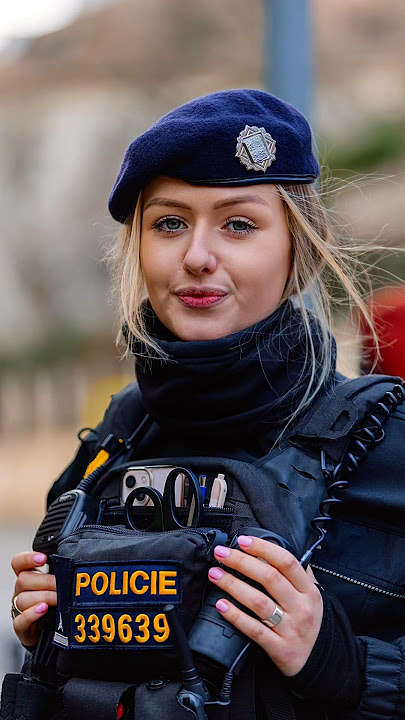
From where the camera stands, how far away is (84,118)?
62.0 ft

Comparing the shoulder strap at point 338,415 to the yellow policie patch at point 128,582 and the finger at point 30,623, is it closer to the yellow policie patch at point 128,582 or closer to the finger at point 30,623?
the yellow policie patch at point 128,582

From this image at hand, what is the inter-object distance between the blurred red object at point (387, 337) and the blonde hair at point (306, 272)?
12.3 inches

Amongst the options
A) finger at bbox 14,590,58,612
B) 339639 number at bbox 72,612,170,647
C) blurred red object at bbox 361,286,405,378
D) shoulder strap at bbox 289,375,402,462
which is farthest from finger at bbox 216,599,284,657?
blurred red object at bbox 361,286,405,378

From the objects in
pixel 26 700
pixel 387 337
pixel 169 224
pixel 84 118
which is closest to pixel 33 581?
pixel 26 700

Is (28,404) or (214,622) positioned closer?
(214,622)

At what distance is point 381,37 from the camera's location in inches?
764

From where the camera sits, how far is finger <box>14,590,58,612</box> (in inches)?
79.8

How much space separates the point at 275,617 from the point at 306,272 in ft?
2.43

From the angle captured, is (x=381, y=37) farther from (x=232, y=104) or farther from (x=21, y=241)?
(x=232, y=104)

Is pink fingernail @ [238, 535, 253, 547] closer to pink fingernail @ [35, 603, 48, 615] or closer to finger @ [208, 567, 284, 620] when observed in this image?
finger @ [208, 567, 284, 620]

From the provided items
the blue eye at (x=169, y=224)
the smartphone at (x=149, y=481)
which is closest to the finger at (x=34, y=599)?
the smartphone at (x=149, y=481)

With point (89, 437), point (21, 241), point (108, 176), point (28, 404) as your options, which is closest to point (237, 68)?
point (108, 176)

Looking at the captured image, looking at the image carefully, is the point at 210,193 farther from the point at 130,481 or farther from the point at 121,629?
the point at 121,629

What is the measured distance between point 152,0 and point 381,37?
4440 millimetres
